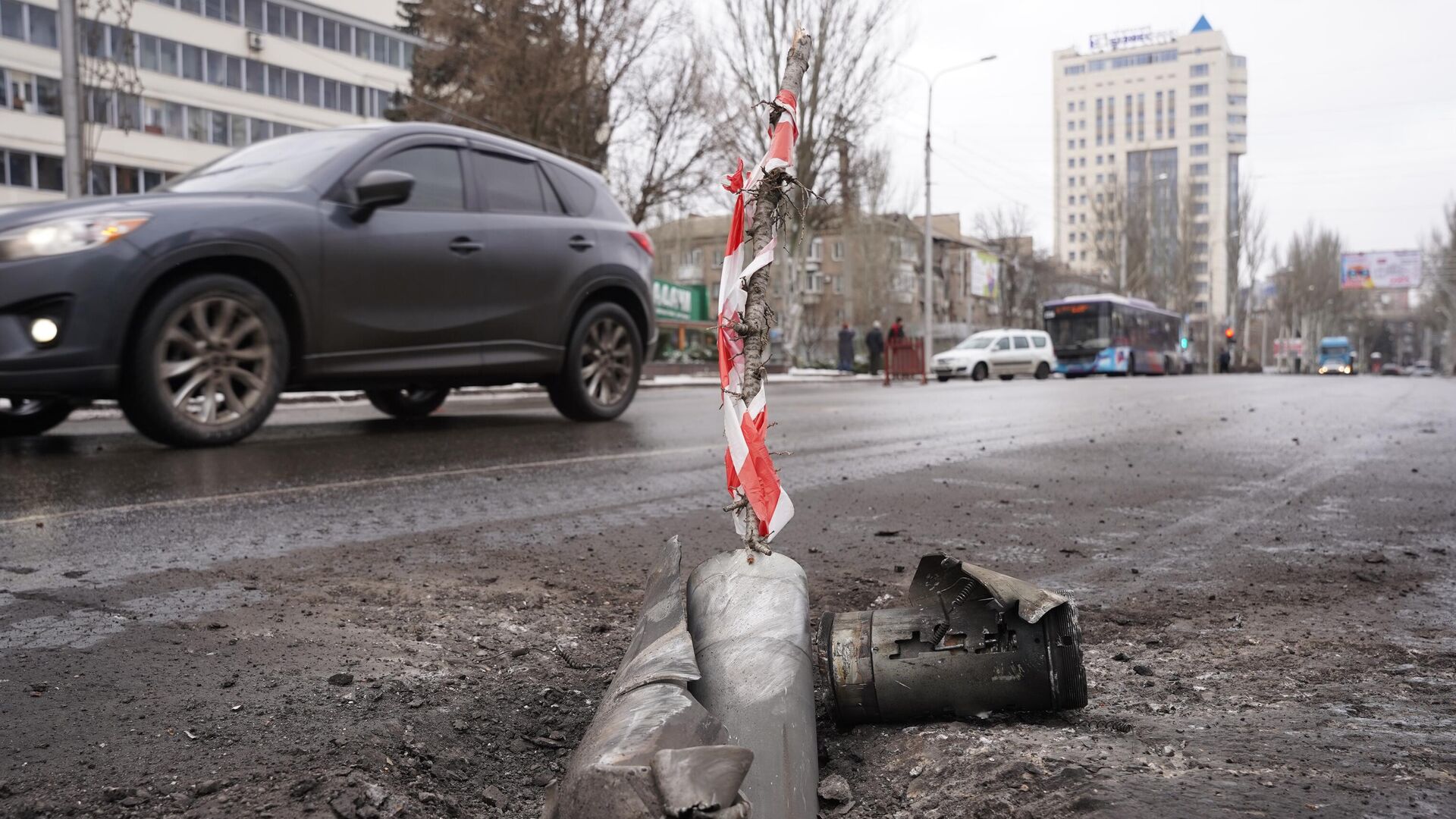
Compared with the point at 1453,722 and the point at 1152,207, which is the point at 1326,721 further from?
the point at 1152,207

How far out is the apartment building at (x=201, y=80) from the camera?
129 feet

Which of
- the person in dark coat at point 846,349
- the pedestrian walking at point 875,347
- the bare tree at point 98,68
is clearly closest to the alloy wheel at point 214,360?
the bare tree at point 98,68

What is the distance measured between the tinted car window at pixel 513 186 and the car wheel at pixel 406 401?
2.00 m

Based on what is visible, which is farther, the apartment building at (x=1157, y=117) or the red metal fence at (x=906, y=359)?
the apartment building at (x=1157, y=117)

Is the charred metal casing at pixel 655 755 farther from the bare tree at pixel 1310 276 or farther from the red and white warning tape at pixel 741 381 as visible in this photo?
the bare tree at pixel 1310 276

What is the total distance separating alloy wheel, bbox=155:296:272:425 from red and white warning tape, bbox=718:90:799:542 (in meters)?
4.34

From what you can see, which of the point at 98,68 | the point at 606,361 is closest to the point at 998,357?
the point at 98,68

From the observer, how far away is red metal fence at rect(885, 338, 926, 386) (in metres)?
28.2

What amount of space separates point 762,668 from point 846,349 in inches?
1356

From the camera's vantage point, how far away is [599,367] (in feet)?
27.7

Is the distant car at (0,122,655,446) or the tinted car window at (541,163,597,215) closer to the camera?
the distant car at (0,122,655,446)

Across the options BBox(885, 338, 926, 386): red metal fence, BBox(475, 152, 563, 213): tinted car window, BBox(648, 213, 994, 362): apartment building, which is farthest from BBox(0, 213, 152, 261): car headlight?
BBox(648, 213, 994, 362): apartment building

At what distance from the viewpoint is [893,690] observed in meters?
2.14

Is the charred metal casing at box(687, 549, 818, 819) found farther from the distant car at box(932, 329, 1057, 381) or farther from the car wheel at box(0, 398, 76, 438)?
the distant car at box(932, 329, 1057, 381)
